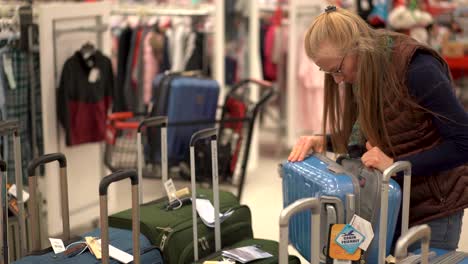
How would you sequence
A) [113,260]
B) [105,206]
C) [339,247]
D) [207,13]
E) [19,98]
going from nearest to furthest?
[339,247], [105,206], [113,260], [19,98], [207,13]

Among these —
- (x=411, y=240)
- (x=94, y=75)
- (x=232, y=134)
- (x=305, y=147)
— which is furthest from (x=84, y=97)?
(x=411, y=240)

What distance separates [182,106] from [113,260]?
2.69 metres

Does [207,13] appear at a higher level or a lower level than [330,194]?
higher

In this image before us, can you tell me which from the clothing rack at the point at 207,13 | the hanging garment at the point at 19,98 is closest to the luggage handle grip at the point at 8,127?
the hanging garment at the point at 19,98

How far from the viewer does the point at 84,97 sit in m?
4.74

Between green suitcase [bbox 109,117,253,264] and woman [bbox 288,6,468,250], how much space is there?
883mm

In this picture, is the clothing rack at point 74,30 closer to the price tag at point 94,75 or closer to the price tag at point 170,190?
the price tag at point 94,75

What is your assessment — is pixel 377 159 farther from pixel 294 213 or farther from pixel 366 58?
pixel 294 213

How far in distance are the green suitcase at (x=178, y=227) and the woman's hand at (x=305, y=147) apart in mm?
548

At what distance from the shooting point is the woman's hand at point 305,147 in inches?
119

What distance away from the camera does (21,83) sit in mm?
4582

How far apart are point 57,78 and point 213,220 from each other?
1.95 meters

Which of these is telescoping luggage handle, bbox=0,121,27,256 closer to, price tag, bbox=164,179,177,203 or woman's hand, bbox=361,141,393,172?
price tag, bbox=164,179,177,203

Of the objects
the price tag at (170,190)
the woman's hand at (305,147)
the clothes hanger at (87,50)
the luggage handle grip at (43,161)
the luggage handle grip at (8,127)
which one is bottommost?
the price tag at (170,190)
